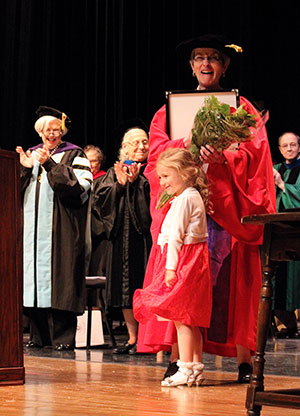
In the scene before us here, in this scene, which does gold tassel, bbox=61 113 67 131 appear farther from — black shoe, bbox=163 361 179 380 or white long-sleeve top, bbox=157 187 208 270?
black shoe, bbox=163 361 179 380

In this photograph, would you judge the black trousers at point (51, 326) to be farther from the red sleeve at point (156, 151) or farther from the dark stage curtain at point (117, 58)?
the dark stage curtain at point (117, 58)

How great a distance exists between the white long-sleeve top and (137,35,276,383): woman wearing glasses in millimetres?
211

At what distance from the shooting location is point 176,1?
891cm

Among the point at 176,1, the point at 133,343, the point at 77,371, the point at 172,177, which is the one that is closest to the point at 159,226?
the point at 172,177

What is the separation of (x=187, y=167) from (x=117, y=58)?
501 centimetres

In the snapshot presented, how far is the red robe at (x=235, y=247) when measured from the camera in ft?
14.7

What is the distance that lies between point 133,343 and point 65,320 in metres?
0.66

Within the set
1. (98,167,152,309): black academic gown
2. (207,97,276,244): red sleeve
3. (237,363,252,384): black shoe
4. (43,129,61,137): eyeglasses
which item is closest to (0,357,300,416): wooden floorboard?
(237,363,252,384): black shoe

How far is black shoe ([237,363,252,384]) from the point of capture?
4.45 metres

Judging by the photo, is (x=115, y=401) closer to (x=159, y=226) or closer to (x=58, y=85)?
(x=159, y=226)

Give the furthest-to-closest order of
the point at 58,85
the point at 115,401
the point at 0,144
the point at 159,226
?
the point at 58,85 → the point at 0,144 → the point at 159,226 → the point at 115,401

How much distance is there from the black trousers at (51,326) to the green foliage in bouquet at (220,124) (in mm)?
2746

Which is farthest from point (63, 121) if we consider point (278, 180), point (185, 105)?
point (185, 105)

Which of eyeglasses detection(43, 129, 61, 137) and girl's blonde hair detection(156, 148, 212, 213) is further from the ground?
eyeglasses detection(43, 129, 61, 137)
